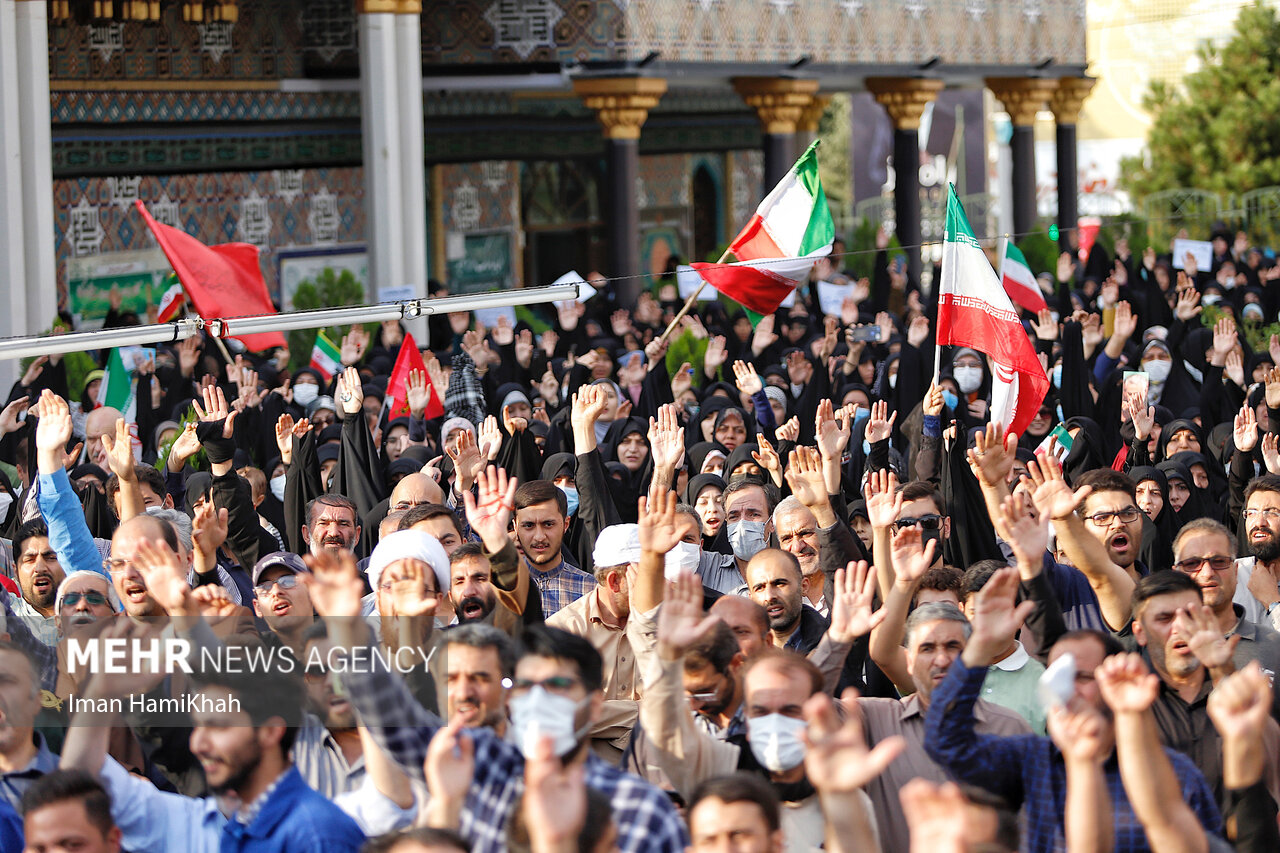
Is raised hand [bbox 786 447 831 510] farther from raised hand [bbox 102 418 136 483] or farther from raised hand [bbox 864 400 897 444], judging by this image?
raised hand [bbox 102 418 136 483]

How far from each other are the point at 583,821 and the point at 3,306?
11591 mm

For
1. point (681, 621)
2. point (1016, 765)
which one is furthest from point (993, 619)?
point (681, 621)

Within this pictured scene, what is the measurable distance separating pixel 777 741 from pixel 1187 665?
1231 mm

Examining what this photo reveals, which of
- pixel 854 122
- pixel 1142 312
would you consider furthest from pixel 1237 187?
pixel 1142 312

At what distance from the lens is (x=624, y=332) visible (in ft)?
48.0

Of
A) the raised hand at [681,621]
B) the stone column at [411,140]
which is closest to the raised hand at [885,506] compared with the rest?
the raised hand at [681,621]

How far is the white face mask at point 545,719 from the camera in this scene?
3783 millimetres

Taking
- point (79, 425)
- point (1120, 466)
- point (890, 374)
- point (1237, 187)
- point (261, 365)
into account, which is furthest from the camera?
point (1237, 187)

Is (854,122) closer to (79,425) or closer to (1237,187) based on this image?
(1237,187)

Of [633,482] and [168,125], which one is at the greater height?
[168,125]

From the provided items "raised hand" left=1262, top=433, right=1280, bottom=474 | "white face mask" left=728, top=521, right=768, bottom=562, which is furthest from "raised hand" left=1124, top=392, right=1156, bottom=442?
"white face mask" left=728, top=521, right=768, bottom=562

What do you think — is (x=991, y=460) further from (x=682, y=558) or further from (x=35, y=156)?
(x=35, y=156)

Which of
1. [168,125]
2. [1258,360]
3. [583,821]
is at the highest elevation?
[168,125]

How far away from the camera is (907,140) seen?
22328 mm
